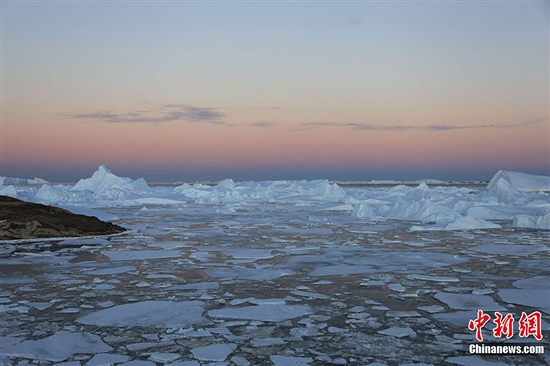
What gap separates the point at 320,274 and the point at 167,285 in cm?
205

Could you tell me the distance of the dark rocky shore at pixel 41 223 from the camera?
1049 cm

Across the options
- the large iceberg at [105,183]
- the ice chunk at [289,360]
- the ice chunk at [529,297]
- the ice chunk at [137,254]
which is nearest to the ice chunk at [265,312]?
the ice chunk at [289,360]

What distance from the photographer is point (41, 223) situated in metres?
10.8

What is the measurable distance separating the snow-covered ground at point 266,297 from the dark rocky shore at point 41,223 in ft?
1.92

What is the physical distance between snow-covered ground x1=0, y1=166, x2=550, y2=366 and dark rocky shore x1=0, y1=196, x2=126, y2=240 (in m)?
0.58

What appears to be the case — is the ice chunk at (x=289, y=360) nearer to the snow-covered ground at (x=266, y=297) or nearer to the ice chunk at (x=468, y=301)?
the snow-covered ground at (x=266, y=297)

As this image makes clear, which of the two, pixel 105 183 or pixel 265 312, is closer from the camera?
pixel 265 312

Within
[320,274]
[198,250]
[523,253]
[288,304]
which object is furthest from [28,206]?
[523,253]

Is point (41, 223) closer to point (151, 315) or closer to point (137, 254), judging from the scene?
point (137, 254)

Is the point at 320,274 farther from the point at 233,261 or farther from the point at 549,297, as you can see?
the point at 549,297

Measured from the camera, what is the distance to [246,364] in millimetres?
3352

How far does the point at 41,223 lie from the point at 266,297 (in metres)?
7.51


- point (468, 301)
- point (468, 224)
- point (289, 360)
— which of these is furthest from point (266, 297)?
point (468, 224)

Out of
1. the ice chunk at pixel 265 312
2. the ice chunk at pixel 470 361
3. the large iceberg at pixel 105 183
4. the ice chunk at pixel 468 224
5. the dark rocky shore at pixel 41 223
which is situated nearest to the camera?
the ice chunk at pixel 470 361
